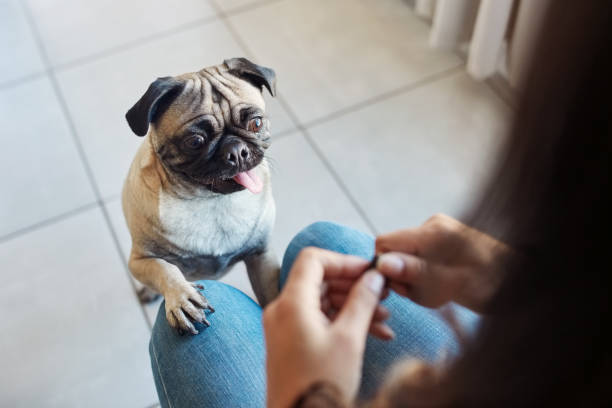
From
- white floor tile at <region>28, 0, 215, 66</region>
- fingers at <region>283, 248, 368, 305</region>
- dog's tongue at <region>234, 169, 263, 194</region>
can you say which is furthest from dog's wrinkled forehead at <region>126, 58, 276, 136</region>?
white floor tile at <region>28, 0, 215, 66</region>

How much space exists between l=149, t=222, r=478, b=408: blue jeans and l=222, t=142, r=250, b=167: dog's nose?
251 millimetres

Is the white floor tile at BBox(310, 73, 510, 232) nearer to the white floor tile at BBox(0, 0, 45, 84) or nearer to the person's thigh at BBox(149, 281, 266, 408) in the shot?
the person's thigh at BBox(149, 281, 266, 408)

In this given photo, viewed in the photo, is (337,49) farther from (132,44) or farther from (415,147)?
(132,44)

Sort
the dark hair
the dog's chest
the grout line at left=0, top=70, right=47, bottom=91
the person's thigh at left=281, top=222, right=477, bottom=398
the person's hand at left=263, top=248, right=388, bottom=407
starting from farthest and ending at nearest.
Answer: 1. the grout line at left=0, top=70, right=47, bottom=91
2. the dog's chest
3. the person's thigh at left=281, top=222, right=477, bottom=398
4. the person's hand at left=263, top=248, right=388, bottom=407
5. the dark hair

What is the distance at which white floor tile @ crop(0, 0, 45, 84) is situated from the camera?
2.01 meters

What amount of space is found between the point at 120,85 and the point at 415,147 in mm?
1025

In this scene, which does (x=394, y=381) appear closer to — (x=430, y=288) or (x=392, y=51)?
(x=430, y=288)

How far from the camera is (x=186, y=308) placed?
984 mm

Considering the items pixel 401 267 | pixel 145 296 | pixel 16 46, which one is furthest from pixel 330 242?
pixel 16 46

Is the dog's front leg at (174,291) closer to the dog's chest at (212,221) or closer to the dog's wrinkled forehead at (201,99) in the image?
the dog's chest at (212,221)

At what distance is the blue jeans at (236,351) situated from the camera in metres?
0.89

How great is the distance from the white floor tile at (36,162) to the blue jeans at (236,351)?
86cm

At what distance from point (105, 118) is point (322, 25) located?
863mm

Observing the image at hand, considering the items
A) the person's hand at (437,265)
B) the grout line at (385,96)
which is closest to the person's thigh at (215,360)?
the person's hand at (437,265)
